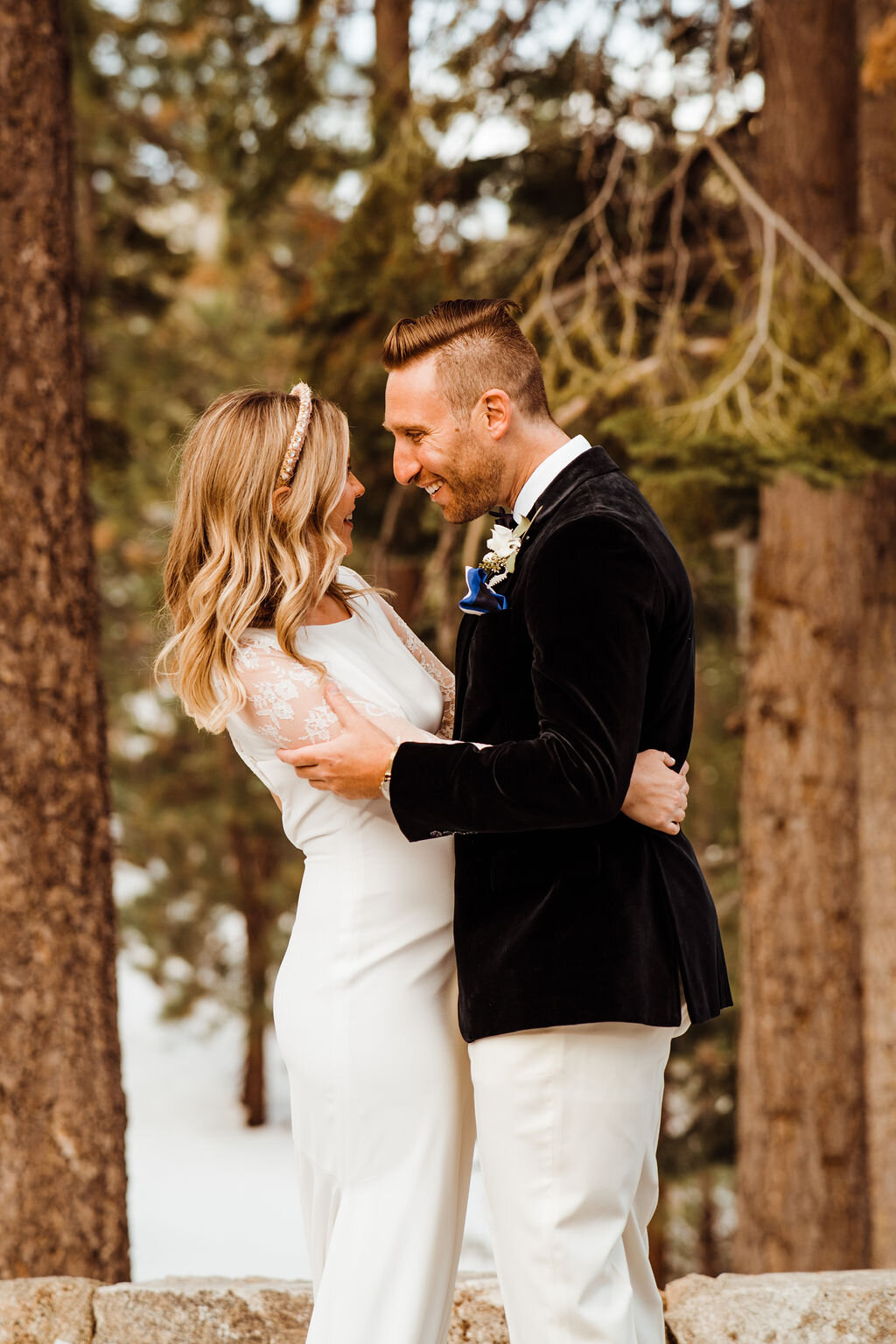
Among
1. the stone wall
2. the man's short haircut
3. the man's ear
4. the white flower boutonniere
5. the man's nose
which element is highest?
the man's short haircut

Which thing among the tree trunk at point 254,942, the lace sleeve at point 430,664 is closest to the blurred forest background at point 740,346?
the lace sleeve at point 430,664

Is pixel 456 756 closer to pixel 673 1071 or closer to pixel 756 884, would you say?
pixel 756 884

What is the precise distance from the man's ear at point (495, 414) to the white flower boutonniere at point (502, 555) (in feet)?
0.58

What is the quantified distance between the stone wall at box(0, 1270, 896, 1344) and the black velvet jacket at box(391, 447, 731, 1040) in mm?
988

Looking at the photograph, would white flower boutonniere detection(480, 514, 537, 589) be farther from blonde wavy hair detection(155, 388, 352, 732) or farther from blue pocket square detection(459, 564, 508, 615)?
blonde wavy hair detection(155, 388, 352, 732)

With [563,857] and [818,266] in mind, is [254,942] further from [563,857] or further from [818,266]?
[563,857]

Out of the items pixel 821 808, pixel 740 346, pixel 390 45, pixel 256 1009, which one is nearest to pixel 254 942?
pixel 256 1009

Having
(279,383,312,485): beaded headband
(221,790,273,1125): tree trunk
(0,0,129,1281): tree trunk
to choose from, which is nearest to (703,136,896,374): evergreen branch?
(0,0,129,1281): tree trunk

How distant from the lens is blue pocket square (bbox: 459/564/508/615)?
6.74 feet

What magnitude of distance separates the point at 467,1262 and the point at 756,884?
6.72 m

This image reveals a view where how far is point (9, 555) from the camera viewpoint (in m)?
4.00

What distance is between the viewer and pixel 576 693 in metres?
1.86

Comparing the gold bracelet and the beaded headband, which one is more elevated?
the beaded headband

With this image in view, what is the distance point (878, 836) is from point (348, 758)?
15.5ft
